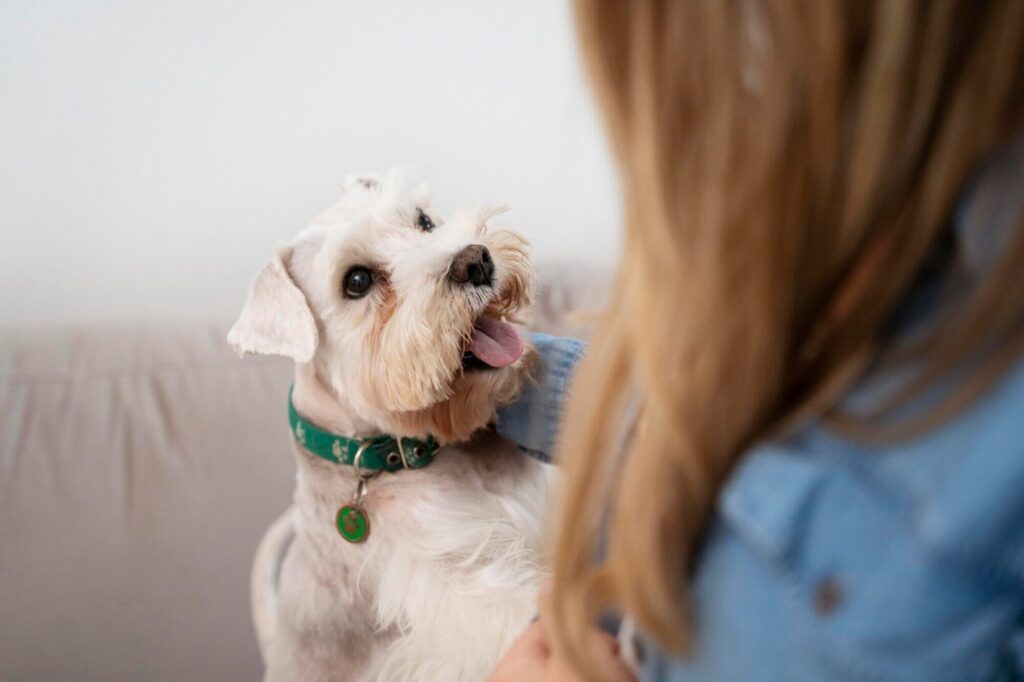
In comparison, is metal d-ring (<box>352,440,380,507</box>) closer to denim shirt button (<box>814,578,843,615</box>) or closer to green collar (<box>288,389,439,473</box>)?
green collar (<box>288,389,439,473</box>)

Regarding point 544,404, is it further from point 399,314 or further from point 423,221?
point 423,221

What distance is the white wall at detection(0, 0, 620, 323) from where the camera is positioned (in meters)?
1.62

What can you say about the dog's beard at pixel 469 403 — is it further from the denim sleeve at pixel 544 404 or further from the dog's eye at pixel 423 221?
the dog's eye at pixel 423 221

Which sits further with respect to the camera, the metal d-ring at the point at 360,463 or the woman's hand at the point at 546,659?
the metal d-ring at the point at 360,463

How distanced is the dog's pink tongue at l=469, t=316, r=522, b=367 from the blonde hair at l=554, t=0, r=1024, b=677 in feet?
1.43

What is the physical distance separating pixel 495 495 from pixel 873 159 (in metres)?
0.78

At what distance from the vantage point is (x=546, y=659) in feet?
2.51

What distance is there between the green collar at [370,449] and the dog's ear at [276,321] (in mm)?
116

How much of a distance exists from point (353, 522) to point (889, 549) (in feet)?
2.48

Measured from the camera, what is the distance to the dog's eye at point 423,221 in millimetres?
1215

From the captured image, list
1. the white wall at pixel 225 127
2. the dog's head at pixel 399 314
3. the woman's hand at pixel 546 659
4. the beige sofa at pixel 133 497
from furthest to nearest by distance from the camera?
1. the white wall at pixel 225 127
2. the beige sofa at pixel 133 497
3. the dog's head at pixel 399 314
4. the woman's hand at pixel 546 659

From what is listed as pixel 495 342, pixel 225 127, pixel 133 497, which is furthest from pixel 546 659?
pixel 225 127

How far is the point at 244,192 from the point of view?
1782mm

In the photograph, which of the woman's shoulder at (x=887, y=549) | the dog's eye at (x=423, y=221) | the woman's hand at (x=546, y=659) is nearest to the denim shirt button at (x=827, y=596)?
the woman's shoulder at (x=887, y=549)
